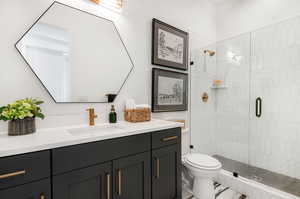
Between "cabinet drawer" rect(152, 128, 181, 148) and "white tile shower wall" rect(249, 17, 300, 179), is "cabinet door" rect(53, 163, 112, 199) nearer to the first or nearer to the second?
"cabinet drawer" rect(152, 128, 181, 148)

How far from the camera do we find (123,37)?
1.72 m

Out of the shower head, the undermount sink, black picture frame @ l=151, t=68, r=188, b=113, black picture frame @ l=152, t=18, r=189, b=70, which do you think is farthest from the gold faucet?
the shower head

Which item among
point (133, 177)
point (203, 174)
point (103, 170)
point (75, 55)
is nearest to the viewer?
point (103, 170)

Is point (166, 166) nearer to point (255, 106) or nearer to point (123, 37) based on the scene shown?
point (123, 37)

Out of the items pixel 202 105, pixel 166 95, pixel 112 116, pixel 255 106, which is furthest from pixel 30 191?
pixel 255 106

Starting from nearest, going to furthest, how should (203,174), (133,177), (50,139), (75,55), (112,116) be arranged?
(50,139) < (133,177) < (75,55) < (112,116) < (203,174)

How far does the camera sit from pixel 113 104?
1.65 m

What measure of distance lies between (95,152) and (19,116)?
570 mm

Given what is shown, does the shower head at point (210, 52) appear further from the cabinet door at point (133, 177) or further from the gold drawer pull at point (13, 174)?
the gold drawer pull at point (13, 174)

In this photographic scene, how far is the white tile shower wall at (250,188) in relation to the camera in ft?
5.51

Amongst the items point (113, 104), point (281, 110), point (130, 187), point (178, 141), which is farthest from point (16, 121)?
point (281, 110)

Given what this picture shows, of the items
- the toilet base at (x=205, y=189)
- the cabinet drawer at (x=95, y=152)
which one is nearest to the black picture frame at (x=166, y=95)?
the cabinet drawer at (x=95, y=152)

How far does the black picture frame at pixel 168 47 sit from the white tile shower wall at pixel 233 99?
740 millimetres

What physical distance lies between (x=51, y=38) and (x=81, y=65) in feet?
1.03
